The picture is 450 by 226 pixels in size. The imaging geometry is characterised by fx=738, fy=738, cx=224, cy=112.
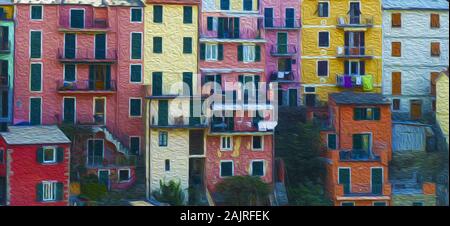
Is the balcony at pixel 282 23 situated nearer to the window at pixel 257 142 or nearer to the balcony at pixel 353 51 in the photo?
the balcony at pixel 353 51

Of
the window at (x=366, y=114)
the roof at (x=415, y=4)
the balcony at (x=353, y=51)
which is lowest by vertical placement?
the window at (x=366, y=114)

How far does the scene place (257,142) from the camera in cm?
1927

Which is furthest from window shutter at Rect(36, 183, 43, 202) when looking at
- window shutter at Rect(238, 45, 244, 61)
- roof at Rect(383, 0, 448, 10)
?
roof at Rect(383, 0, 448, 10)

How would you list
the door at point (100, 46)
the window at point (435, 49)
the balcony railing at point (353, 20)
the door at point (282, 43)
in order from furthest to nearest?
1. the window at point (435, 49)
2. the balcony railing at point (353, 20)
3. the door at point (282, 43)
4. the door at point (100, 46)

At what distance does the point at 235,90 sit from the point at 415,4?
19.7 ft

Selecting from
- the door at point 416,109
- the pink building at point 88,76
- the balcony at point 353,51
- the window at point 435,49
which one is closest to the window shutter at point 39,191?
the pink building at point 88,76

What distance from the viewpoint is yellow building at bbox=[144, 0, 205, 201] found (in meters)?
18.8

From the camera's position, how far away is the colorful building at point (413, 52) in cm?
2105

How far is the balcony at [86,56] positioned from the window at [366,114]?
6.54 metres

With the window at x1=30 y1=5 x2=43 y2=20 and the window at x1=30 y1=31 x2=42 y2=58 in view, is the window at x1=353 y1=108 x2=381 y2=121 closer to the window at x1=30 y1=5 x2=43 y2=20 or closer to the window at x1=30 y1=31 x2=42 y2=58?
the window at x1=30 y1=31 x2=42 y2=58

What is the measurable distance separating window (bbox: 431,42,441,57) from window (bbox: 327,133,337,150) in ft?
13.5

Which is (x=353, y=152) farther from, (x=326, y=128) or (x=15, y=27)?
(x=15, y=27)

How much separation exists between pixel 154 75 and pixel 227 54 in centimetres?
206

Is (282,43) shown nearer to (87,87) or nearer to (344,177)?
(344,177)
